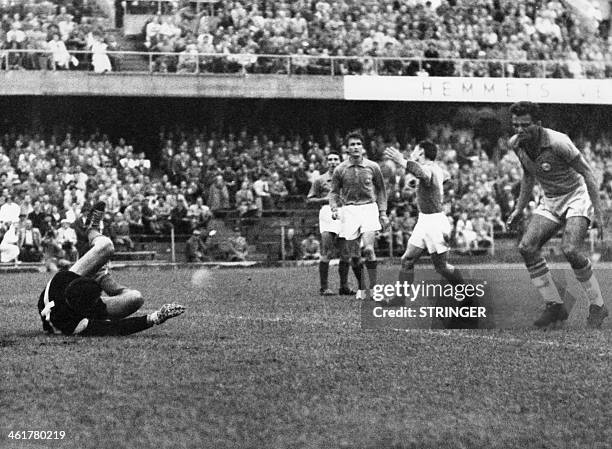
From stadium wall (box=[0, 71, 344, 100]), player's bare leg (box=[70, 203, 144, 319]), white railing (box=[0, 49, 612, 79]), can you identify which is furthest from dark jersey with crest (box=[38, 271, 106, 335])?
stadium wall (box=[0, 71, 344, 100])

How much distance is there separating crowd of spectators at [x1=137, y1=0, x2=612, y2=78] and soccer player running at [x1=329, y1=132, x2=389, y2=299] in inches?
727

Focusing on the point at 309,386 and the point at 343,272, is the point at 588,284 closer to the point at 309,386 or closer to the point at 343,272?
the point at 309,386

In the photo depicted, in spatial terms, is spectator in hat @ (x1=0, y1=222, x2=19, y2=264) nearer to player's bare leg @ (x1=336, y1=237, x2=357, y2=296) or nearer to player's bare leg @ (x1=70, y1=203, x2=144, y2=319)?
player's bare leg @ (x1=336, y1=237, x2=357, y2=296)

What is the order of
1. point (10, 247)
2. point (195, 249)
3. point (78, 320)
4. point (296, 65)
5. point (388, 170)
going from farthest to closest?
1. point (296, 65)
2. point (388, 170)
3. point (195, 249)
4. point (10, 247)
5. point (78, 320)

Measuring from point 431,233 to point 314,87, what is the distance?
21.6 metres

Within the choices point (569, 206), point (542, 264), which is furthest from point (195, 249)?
point (569, 206)

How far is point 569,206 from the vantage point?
11656 millimetres

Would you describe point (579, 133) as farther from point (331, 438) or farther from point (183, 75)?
point (331, 438)

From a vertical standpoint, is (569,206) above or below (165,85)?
above

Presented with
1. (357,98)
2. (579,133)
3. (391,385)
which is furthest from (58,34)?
(391,385)

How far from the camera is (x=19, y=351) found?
935 cm

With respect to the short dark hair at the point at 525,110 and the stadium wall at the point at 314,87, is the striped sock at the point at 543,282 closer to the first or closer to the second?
the short dark hair at the point at 525,110

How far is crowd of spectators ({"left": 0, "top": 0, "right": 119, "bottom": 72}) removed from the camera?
32188 mm

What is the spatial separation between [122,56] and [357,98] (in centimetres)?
672
